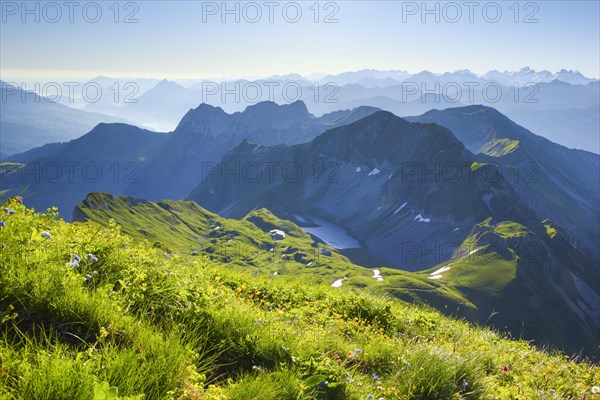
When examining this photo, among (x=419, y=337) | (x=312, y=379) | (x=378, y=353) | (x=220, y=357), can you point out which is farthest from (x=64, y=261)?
(x=419, y=337)

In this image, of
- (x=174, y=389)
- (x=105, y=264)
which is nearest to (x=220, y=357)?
(x=174, y=389)

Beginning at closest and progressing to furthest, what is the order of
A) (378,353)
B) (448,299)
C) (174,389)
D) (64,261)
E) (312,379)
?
1. (174,389)
2. (312,379)
3. (64,261)
4. (378,353)
5. (448,299)

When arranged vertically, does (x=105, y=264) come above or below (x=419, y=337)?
above

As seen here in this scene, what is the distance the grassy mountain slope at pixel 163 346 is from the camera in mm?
4660

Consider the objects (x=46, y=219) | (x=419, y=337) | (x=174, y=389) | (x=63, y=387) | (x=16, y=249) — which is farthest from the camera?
(x=419, y=337)

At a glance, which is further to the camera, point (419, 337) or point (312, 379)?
point (419, 337)

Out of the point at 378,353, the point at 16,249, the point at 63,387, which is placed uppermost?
the point at 16,249

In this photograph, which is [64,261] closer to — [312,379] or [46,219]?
[46,219]

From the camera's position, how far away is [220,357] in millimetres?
6742

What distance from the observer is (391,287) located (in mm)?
199000

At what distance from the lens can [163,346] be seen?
5375 millimetres

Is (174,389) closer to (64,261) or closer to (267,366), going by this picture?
(267,366)

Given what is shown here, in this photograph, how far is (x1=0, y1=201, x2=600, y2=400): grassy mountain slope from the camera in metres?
4.66

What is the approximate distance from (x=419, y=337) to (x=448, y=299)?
204417 millimetres
